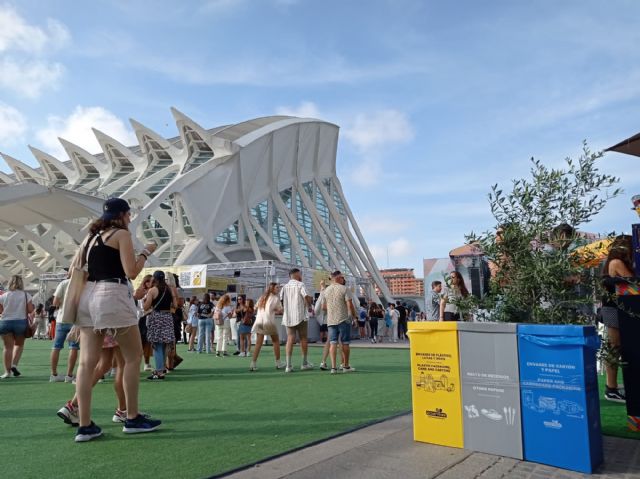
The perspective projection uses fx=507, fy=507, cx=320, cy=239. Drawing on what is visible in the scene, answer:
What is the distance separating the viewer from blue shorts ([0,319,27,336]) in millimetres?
8438

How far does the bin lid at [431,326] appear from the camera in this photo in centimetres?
369

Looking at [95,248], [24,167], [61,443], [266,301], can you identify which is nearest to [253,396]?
[61,443]

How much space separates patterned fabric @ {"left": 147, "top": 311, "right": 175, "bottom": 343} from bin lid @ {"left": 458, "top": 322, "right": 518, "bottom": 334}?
5871 mm

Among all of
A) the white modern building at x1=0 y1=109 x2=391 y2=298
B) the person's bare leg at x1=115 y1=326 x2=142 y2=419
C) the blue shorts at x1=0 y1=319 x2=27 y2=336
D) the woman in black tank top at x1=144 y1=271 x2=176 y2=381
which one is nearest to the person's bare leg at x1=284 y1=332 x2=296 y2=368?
the woman in black tank top at x1=144 y1=271 x2=176 y2=381

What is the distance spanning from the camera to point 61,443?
3.92 m

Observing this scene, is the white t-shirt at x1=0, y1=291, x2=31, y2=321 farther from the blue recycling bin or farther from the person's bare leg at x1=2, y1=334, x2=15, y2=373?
the blue recycling bin

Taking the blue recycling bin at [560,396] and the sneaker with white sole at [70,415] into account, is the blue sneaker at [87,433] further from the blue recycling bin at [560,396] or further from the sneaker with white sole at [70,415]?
the blue recycling bin at [560,396]

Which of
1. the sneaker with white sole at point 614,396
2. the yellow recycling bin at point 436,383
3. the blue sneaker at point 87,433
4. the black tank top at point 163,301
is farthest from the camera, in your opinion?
the black tank top at point 163,301

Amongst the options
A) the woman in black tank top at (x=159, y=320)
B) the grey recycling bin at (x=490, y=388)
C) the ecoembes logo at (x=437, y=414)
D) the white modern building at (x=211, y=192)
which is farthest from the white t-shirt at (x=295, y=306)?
the white modern building at (x=211, y=192)

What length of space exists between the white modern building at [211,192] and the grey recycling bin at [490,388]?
2882 centimetres

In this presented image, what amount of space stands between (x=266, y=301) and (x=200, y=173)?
29.7 metres

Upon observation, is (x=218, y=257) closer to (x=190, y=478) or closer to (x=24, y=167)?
(x=24, y=167)

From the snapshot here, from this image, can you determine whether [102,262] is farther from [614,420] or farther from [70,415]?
[614,420]

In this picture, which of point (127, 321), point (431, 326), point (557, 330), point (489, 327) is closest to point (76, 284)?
point (127, 321)
